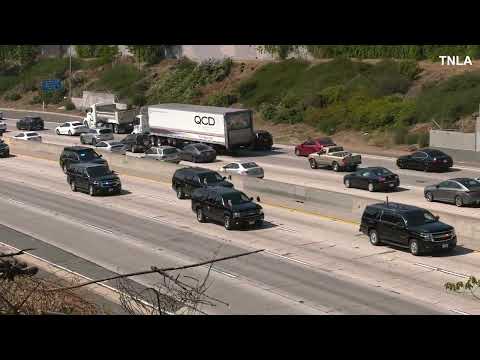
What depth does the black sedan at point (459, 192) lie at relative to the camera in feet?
113

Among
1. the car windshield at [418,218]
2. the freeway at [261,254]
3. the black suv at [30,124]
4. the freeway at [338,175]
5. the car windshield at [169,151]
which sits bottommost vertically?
the freeway at [261,254]

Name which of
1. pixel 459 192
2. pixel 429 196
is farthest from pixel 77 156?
pixel 459 192

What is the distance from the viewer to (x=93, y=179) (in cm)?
4012

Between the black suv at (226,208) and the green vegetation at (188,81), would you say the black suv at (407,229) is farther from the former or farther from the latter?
the green vegetation at (188,81)

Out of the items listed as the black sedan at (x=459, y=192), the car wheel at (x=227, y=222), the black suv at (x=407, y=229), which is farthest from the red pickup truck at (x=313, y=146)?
the black suv at (x=407, y=229)

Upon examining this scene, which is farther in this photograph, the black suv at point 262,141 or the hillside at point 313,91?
the hillside at point 313,91

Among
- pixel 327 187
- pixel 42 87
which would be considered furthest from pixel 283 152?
pixel 42 87

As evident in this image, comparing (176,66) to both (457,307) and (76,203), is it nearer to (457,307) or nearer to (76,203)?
(76,203)

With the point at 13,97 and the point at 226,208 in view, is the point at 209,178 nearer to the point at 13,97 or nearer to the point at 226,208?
the point at 226,208

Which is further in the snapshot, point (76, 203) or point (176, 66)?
point (176, 66)

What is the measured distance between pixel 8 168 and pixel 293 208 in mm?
23769

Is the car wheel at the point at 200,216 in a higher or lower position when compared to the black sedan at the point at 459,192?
lower

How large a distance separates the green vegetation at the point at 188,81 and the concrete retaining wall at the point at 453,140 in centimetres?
3944
